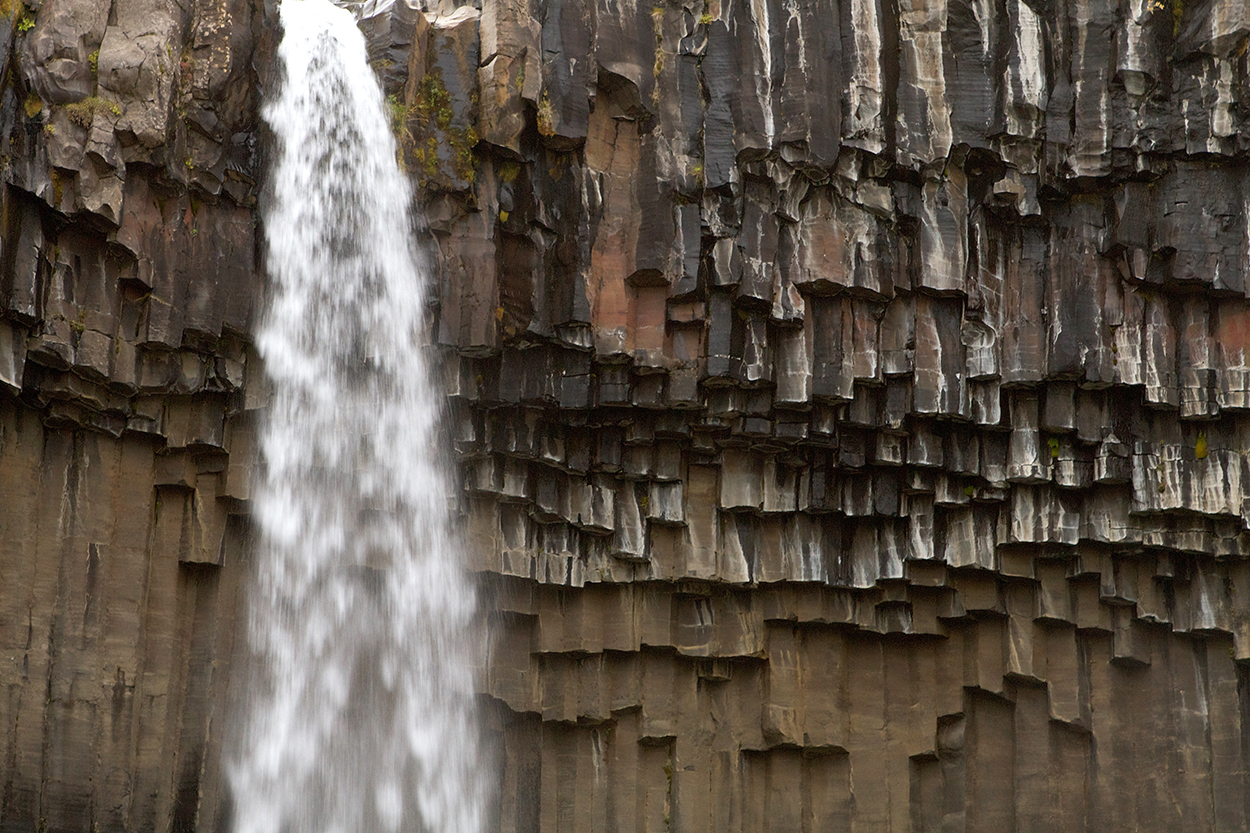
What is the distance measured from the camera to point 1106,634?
11.6 meters

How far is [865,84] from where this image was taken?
11.2 metres

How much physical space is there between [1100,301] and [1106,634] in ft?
10.6

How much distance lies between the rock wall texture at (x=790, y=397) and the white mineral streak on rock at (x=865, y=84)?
1.5 inches

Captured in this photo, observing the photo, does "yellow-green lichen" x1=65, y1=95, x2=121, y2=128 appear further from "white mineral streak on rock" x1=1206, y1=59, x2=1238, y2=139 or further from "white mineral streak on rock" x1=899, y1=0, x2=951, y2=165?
"white mineral streak on rock" x1=1206, y1=59, x2=1238, y2=139

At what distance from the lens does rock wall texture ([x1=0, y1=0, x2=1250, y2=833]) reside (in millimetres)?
10344

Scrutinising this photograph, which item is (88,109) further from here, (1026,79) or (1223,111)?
(1223,111)

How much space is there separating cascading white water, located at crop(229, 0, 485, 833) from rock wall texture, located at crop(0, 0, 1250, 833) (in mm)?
318

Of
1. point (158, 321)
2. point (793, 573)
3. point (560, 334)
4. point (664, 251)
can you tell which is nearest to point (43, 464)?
point (158, 321)

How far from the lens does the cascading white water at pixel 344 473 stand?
34.4 feet

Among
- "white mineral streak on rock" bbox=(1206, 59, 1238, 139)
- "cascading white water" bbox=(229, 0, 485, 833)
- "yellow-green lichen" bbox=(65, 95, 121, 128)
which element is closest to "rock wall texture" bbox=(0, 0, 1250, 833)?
"white mineral streak on rock" bbox=(1206, 59, 1238, 139)

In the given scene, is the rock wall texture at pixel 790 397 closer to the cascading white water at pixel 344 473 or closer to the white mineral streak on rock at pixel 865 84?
the white mineral streak on rock at pixel 865 84

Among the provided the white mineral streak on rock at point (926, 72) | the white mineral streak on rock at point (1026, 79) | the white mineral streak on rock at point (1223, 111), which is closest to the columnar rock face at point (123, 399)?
the white mineral streak on rock at point (926, 72)

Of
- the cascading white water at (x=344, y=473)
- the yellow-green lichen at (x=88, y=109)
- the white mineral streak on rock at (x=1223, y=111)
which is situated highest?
the white mineral streak on rock at (x=1223, y=111)

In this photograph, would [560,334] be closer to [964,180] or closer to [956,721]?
[964,180]
